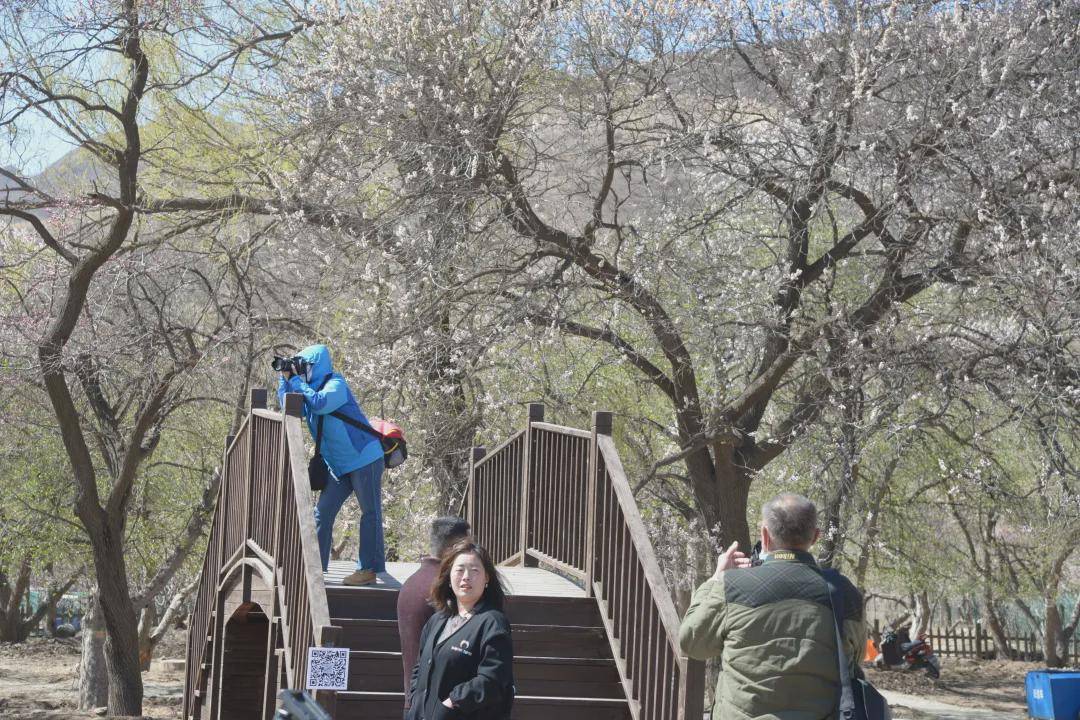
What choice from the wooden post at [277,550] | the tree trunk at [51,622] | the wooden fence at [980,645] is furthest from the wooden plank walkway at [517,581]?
the tree trunk at [51,622]

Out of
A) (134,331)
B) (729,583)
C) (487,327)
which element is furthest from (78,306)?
(729,583)

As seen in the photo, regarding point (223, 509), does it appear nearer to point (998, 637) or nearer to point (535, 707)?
point (535, 707)

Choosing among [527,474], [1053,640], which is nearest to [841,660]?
[527,474]

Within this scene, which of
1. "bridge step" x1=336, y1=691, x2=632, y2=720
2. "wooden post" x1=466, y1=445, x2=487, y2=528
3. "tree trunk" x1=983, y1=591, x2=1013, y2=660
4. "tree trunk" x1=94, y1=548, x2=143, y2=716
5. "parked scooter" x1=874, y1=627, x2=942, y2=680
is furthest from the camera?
"tree trunk" x1=983, y1=591, x2=1013, y2=660

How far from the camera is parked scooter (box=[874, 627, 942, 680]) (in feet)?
97.5

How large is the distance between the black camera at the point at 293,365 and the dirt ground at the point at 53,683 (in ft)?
25.6

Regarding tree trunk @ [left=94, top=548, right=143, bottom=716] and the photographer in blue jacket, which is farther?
tree trunk @ [left=94, top=548, right=143, bottom=716]

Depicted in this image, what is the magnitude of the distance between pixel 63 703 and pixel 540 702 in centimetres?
1548

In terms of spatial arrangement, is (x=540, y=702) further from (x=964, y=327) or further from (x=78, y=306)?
(x=78, y=306)

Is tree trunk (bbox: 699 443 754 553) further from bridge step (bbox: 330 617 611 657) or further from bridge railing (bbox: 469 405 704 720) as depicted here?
bridge step (bbox: 330 617 611 657)

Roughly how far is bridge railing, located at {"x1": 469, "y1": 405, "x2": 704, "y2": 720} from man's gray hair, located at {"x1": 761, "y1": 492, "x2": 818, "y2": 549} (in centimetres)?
164

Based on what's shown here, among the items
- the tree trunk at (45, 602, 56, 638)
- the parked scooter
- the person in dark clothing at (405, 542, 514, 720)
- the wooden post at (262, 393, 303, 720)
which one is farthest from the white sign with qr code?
the tree trunk at (45, 602, 56, 638)

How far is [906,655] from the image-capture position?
2994cm

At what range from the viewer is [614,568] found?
7051 mm
